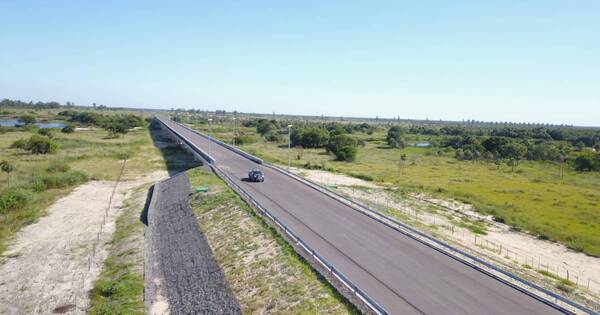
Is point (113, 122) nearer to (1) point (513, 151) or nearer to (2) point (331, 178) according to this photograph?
(2) point (331, 178)

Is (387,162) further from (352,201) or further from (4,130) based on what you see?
(4,130)

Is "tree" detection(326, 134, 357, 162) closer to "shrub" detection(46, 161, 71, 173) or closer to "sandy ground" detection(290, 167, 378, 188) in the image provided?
"sandy ground" detection(290, 167, 378, 188)

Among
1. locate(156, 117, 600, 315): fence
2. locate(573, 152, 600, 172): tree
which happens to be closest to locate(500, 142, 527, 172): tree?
locate(573, 152, 600, 172): tree

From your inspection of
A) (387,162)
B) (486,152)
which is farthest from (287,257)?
(486,152)

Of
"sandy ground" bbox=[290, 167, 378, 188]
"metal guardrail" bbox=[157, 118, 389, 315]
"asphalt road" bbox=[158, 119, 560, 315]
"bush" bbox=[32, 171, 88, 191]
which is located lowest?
"bush" bbox=[32, 171, 88, 191]

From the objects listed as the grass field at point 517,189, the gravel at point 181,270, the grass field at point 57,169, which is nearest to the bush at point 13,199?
the grass field at point 57,169

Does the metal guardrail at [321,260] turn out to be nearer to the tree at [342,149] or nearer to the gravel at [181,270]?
the gravel at [181,270]

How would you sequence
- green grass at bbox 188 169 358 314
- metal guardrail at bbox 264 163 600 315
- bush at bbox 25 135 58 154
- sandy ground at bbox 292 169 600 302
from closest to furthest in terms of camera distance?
metal guardrail at bbox 264 163 600 315 → green grass at bbox 188 169 358 314 → sandy ground at bbox 292 169 600 302 → bush at bbox 25 135 58 154
